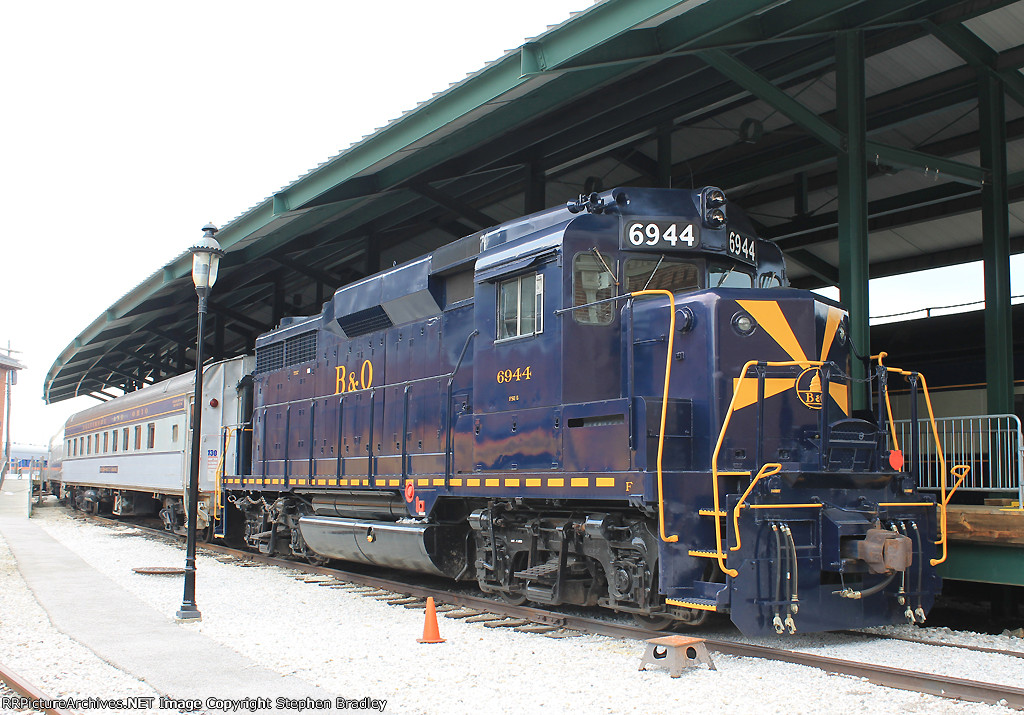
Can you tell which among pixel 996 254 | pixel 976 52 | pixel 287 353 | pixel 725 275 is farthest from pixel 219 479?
pixel 976 52

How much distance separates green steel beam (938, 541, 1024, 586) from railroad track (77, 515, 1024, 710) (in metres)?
1.41

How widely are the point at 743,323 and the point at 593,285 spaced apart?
138cm

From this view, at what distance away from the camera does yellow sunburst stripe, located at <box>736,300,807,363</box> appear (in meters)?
7.36

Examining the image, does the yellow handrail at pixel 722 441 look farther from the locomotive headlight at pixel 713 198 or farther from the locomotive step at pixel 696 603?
the locomotive headlight at pixel 713 198

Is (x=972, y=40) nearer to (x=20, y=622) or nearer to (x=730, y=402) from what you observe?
(x=730, y=402)

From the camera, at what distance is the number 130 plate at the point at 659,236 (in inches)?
307

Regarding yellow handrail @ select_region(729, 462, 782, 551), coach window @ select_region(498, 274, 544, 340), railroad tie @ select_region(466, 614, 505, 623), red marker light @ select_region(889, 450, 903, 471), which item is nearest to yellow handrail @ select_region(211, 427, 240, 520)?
railroad tie @ select_region(466, 614, 505, 623)

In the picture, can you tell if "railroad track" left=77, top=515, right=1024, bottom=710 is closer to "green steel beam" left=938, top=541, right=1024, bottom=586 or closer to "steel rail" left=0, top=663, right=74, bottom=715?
"green steel beam" left=938, top=541, right=1024, bottom=586

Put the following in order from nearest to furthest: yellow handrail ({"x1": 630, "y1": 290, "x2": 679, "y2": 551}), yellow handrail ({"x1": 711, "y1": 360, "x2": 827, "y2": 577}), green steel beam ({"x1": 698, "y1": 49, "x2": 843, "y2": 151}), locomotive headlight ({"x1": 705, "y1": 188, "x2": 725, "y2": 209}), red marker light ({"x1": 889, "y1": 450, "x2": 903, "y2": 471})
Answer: yellow handrail ({"x1": 711, "y1": 360, "x2": 827, "y2": 577})
yellow handrail ({"x1": 630, "y1": 290, "x2": 679, "y2": 551})
red marker light ({"x1": 889, "y1": 450, "x2": 903, "y2": 471})
locomotive headlight ({"x1": 705, "y1": 188, "x2": 725, "y2": 209})
green steel beam ({"x1": 698, "y1": 49, "x2": 843, "y2": 151})

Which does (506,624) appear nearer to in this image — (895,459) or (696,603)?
(696,603)

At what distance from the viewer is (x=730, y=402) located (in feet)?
23.6

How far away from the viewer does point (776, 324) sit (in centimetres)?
742

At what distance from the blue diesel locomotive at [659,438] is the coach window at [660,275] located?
2cm

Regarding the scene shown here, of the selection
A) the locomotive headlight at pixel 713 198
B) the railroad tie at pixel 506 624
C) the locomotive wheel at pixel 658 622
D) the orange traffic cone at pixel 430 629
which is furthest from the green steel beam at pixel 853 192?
the orange traffic cone at pixel 430 629
